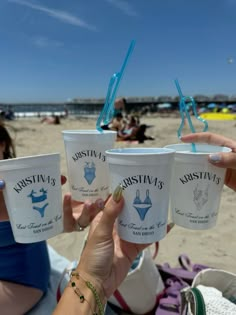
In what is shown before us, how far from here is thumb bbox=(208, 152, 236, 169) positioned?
109 centimetres

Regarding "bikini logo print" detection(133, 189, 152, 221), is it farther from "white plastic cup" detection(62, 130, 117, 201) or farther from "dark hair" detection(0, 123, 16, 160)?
"dark hair" detection(0, 123, 16, 160)

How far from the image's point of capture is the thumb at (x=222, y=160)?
1091 millimetres

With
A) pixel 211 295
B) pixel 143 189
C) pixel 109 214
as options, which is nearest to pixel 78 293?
pixel 109 214

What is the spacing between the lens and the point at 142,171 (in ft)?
3.32

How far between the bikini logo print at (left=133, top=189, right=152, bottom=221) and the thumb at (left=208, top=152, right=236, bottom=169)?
0.26 m

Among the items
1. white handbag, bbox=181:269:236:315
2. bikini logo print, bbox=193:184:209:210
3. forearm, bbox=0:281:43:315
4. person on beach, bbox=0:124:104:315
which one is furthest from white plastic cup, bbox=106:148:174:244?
forearm, bbox=0:281:43:315

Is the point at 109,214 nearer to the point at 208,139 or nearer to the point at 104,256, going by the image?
the point at 104,256

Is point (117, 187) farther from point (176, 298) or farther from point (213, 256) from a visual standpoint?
point (213, 256)

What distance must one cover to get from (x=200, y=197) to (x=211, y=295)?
715 mm

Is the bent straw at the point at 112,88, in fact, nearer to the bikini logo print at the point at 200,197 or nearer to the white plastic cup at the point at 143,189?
the white plastic cup at the point at 143,189

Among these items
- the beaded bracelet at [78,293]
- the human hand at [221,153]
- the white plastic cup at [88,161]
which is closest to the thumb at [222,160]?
the human hand at [221,153]

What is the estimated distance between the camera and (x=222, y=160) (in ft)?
3.58

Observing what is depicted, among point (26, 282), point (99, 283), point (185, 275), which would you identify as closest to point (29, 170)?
point (99, 283)

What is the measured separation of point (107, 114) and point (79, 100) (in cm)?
6841
